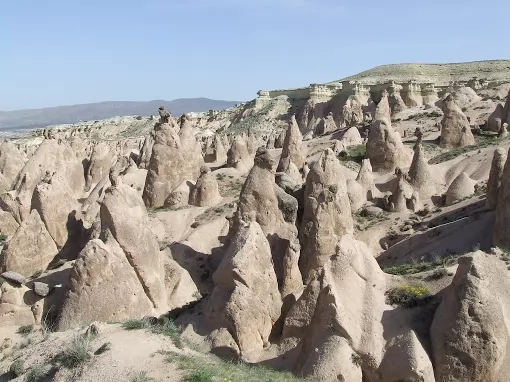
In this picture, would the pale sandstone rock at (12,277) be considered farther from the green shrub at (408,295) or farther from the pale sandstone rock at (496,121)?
the pale sandstone rock at (496,121)

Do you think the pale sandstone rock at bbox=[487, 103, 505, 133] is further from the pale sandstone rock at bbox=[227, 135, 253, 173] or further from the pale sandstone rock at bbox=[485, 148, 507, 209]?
the pale sandstone rock at bbox=[485, 148, 507, 209]

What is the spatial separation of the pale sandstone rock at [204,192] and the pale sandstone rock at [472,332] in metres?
15.3

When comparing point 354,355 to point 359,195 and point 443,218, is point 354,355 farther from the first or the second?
point 359,195

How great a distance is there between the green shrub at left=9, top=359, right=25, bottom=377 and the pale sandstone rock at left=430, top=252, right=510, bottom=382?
7.56 metres

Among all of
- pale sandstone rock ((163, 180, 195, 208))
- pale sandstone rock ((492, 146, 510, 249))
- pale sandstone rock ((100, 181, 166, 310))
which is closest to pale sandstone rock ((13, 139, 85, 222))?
pale sandstone rock ((163, 180, 195, 208))

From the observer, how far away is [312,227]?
17594 mm

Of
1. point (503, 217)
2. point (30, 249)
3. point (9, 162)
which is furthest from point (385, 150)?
point (9, 162)

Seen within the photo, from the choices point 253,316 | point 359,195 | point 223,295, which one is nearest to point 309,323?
point 253,316

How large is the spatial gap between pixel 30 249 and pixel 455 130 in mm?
26119

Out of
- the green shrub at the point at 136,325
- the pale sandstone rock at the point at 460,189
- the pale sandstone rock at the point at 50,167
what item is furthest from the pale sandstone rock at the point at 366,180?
the green shrub at the point at 136,325

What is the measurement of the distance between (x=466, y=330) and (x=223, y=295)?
18.3 ft

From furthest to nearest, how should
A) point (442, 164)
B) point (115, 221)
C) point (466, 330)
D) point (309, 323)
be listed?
point (442, 164) → point (115, 221) → point (309, 323) → point (466, 330)

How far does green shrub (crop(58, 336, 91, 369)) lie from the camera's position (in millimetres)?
9797

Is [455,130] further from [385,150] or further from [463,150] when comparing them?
[385,150]
